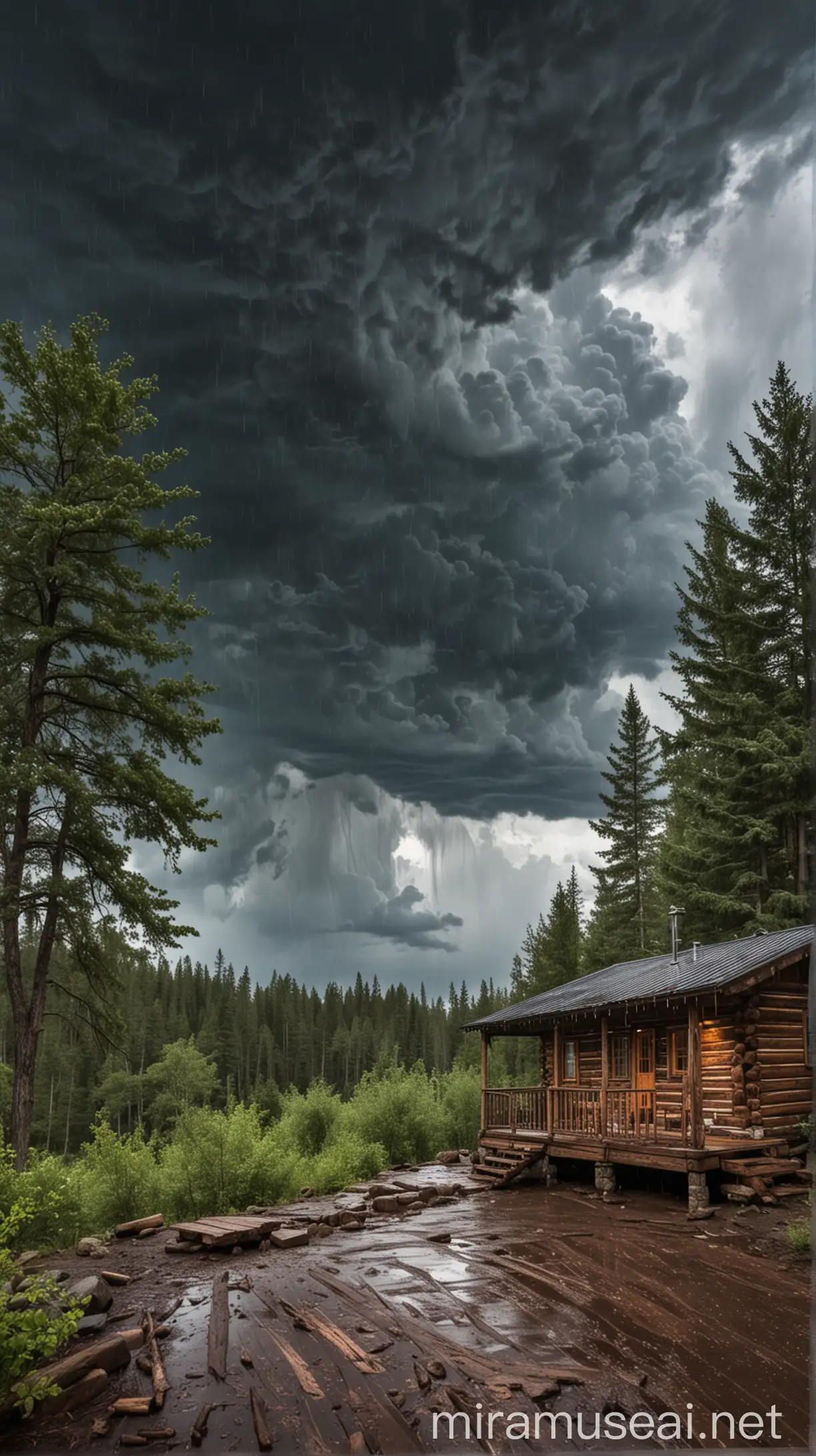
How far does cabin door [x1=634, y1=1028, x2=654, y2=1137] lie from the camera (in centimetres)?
1808

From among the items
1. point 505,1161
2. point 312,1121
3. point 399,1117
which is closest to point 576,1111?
point 505,1161

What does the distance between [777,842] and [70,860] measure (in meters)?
21.0

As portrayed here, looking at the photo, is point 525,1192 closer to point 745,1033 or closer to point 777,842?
point 745,1033

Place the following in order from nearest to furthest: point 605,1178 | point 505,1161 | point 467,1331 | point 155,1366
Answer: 1. point 155,1366
2. point 467,1331
3. point 605,1178
4. point 505,1161

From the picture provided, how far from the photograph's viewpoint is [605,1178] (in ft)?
53.0

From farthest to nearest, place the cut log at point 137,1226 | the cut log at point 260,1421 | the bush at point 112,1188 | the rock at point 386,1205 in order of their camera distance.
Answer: the rock at point 386,1205 → the bush at point 112,1188 → the cut log at point 137,1226 → the cut log at point 260,1421

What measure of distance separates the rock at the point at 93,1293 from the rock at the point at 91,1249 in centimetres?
311

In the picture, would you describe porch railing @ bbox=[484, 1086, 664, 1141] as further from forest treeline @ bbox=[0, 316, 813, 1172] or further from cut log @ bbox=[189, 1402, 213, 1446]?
cut log @ bbox=[189, 1402, 213, 1446]

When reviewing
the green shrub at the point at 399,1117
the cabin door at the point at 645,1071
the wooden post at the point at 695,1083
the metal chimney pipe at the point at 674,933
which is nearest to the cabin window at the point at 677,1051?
the cabin door at the point at 645,1071

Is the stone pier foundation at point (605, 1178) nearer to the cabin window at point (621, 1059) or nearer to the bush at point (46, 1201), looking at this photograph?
the cabin window at point (621, 1059)

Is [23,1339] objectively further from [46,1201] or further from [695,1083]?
[695,1083]

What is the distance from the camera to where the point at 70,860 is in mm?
14109

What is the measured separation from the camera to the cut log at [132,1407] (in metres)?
6.38

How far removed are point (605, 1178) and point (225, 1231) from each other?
27.1ft
